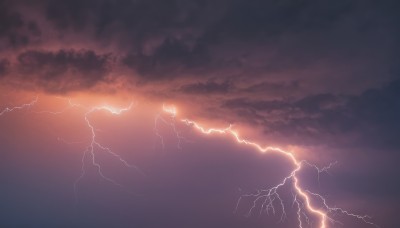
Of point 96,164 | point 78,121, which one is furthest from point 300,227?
point 78,121

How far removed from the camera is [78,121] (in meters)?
13.9

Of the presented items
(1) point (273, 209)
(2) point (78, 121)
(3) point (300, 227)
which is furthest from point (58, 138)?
(3) point (300, 227)

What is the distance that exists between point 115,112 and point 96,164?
64.8 inches

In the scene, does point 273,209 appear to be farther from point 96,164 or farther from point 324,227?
point 96,164

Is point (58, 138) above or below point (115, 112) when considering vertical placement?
A: below

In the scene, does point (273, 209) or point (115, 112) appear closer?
point (115, 112)

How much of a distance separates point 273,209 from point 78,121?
265 inches

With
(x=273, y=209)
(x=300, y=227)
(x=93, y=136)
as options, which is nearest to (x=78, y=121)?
(x=93, y=136)

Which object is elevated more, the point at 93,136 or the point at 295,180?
the point at 295,180

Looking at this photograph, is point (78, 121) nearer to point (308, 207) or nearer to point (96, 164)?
point (96, 164)

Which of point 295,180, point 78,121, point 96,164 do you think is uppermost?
point 295,180

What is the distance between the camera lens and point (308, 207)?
50.7 ft

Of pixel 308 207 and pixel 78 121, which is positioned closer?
pixel 78 121

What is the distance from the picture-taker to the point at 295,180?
15711 millimetres
